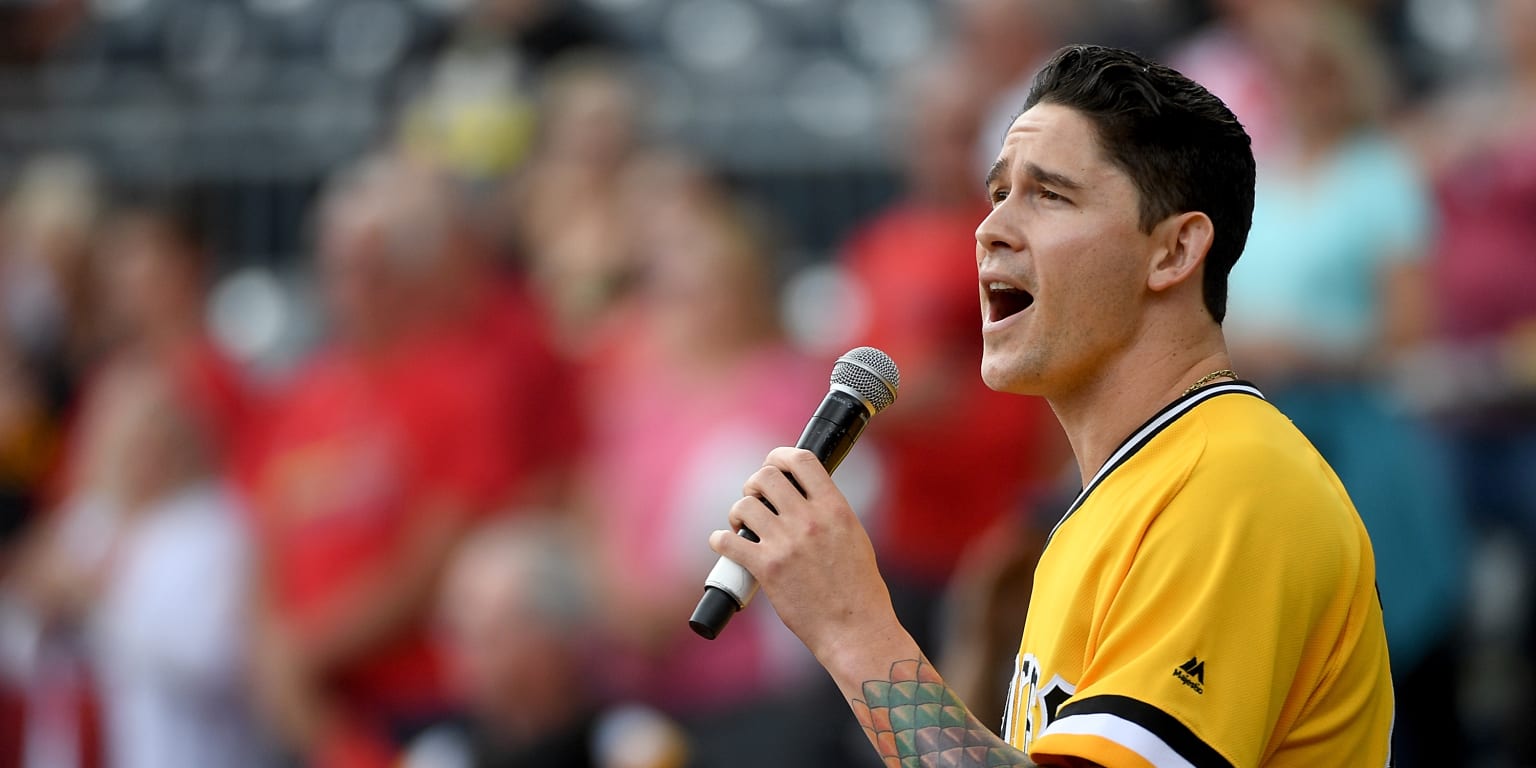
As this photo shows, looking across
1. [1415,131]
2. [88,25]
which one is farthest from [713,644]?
[88,25]

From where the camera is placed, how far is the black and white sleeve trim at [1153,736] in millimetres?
2053

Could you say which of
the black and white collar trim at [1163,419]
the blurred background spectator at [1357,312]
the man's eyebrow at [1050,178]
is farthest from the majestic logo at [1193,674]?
the blurred background spectator at [1357,312]

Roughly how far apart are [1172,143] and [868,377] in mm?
458

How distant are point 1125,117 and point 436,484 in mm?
3939

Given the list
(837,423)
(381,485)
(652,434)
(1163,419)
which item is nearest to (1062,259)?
(1163,419)

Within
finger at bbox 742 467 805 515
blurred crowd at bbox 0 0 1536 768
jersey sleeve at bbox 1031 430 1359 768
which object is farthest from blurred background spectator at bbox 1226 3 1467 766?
finger at bbox 742 467 805 515

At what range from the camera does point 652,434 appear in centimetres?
590

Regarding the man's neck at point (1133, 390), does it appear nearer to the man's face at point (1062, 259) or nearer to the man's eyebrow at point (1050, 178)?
the man's face at point (1062, 259)

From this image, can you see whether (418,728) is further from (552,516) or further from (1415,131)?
(1415,131)

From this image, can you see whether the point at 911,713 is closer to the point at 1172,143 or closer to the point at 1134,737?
the point at 1134,737

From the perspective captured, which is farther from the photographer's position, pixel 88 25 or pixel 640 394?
pixel 88 25

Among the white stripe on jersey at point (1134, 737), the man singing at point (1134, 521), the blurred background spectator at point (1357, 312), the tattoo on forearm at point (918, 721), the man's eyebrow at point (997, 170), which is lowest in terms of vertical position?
the white stripe on jersey at point (1134, 737)

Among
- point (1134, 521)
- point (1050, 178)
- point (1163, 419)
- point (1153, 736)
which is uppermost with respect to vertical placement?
point (1050, 178)

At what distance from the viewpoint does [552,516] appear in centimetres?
605
